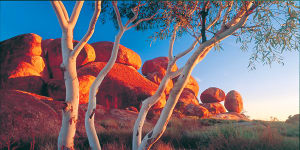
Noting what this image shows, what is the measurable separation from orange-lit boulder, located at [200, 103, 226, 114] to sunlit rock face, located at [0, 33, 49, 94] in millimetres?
23532

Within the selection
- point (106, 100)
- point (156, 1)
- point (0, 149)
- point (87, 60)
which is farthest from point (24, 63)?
point (156, 1)

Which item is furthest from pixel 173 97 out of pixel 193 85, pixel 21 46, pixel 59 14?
pixel 193 85

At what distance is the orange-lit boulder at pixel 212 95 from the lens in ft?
120

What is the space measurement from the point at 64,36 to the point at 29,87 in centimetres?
1565

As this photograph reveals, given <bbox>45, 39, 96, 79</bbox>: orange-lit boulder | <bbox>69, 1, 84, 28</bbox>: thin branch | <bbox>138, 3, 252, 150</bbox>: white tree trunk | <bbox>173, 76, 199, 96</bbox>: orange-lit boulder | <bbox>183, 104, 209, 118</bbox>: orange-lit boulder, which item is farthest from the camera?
<bbox>173, 76, 199, 96</bbox>: orange-lit boulder

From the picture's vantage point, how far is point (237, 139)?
7.54m

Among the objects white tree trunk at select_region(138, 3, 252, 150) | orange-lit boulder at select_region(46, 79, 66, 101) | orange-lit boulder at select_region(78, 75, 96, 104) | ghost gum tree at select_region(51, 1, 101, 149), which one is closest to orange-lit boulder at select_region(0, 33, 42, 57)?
orange-lit boulder at select_region(46, 79, 66, 101)

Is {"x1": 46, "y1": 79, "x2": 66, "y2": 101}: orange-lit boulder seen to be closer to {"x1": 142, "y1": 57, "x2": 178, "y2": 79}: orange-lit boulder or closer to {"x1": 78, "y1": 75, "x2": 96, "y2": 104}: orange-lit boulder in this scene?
{"x1": 78, "y1": 75, "x2": 96, "y2": 104}: orange-lit boulder

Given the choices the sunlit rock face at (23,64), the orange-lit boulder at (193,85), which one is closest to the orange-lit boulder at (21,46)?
the sunlit rock face at (23,64)

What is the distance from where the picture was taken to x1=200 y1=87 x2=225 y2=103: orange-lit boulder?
36.7 meters

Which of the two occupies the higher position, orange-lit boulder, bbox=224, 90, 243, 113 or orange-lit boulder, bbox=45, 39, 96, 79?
orange-lit boulder, bbox=45, 39, 96, 79

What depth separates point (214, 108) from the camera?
1330 inches

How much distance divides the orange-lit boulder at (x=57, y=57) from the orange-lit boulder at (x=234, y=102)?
84.9ft

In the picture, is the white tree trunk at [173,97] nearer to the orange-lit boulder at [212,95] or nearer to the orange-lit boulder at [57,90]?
the orange-lit boulder at [57,90]
